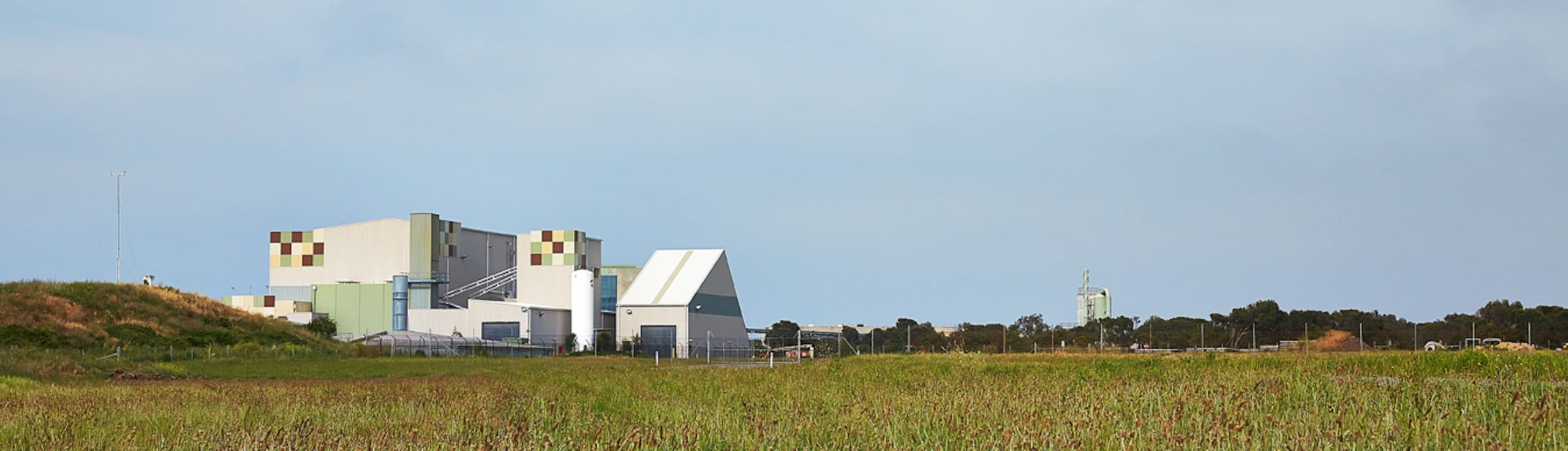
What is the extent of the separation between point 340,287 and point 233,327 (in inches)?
581

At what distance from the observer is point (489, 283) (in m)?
76.2

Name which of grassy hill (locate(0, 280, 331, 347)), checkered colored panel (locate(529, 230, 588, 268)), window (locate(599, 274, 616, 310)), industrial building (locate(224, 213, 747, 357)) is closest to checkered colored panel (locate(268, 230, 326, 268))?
industrial building (locate(224, 213, 747, 357))

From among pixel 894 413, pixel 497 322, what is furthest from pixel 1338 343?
pixel 894 413

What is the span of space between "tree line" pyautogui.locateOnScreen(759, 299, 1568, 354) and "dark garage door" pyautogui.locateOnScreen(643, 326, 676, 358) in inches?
302

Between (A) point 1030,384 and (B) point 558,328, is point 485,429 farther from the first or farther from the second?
(B) point 558,328

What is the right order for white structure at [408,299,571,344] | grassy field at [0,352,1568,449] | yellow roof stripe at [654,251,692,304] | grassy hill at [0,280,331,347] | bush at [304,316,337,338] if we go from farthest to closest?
1. yellow roof stripe at [654,251,692,304]
2. bush at [304,316,337,338]
3. white structure at [408,299,571,344]
4. grassy hill at [0,280,331,347]
5. grassy field at [0,352,1568,449]

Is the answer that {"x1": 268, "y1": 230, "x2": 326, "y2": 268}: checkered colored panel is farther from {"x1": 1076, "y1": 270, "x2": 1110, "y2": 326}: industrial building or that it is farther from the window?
{"x1": 1076, "y1": 270, "x2": 1110, "y2": 326}: industrial building

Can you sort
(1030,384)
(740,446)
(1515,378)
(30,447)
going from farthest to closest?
1. (1030,384)
2. (1515,378)
3. (30,447)
4. (740,446)

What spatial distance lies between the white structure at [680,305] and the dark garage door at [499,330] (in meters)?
5.06

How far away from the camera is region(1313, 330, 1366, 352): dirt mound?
48.4m

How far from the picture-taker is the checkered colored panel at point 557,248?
7256cm

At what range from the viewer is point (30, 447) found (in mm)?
9594

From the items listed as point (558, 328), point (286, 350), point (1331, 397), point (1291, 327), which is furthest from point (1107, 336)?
point (1331, 397)

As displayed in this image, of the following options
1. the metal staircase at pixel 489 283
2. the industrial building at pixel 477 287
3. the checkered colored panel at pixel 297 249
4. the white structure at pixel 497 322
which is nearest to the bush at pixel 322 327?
the industrial building at pixel 477 287
